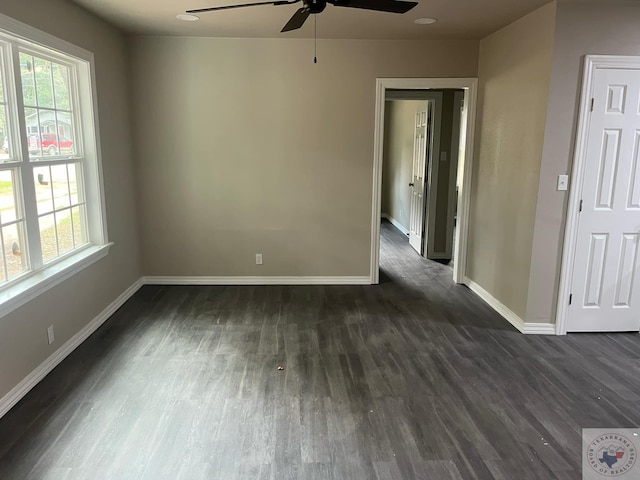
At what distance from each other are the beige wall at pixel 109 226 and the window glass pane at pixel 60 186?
52cm

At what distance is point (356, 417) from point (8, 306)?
2.09 m

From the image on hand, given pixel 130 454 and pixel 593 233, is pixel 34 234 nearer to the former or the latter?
pixel 130 454

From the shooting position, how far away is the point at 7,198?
2.80 metres

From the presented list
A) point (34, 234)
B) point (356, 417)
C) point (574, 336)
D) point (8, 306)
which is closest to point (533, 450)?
point (356, 417)

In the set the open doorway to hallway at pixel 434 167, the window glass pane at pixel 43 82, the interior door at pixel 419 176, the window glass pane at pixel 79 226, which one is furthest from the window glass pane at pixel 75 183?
the interior door at pixel 419 176

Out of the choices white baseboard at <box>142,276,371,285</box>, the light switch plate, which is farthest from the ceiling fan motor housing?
white baseboard at <box>142,276,371,285</box>

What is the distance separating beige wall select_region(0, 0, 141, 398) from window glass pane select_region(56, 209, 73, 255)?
240 millimetres

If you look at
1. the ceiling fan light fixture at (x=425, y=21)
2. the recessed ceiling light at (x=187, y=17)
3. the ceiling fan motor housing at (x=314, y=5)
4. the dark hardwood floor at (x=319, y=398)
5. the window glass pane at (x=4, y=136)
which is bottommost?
the dark hardwood floor at (x=319, y=398)

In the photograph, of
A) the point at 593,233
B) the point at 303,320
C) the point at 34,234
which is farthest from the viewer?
the point at 303,320

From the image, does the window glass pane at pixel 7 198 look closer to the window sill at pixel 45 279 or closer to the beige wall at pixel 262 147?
the window sill at pixel 45 279

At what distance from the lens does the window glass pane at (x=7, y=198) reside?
9.02ft

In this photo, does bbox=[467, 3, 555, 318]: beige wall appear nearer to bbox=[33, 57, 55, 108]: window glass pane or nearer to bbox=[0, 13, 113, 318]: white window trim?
bbox=[0, 13, 113, 318]: white window trim

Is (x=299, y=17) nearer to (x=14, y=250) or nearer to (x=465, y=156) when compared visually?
Result: (x=14, y=250)

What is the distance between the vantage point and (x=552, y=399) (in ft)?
9.11
